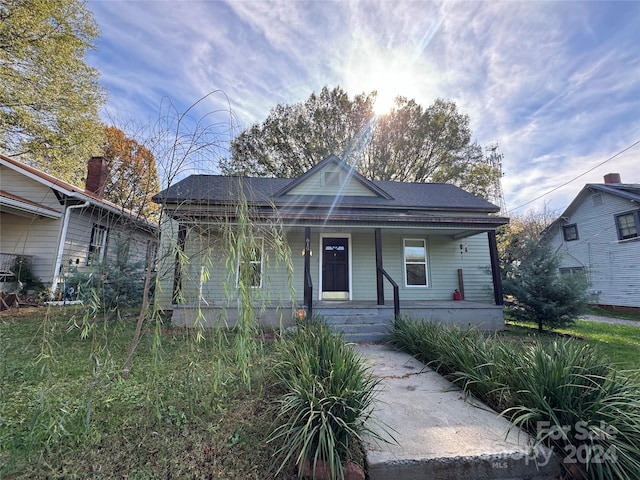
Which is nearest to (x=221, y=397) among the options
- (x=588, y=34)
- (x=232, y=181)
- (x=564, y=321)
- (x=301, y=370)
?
(x=301, y=370)

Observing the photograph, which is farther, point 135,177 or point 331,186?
point 331,186

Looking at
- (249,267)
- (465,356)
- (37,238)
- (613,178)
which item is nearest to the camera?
(249,267)

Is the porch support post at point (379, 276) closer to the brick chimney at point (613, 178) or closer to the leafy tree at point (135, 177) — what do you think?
the leafy tree at point (135, 177)

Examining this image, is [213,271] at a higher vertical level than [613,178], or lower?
lower

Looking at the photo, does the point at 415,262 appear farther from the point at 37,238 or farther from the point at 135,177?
the point at 37,238

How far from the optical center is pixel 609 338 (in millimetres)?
6762

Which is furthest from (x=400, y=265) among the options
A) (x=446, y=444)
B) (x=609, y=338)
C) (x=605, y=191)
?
(x=605, y=191)

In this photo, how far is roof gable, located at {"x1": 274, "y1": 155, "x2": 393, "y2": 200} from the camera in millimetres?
10484

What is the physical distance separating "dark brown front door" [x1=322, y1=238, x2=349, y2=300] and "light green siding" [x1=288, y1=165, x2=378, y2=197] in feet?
7.13

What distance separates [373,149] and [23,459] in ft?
68.1

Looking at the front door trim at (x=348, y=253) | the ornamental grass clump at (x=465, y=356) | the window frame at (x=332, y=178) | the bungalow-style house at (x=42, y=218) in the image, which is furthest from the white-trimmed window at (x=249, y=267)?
the window frame at (x=332, y=178)

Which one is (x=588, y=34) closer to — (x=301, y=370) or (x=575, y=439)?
(x=575, y=439)

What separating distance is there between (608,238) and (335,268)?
50.5ft

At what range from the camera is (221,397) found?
9.43 feet
